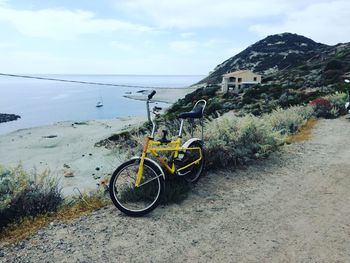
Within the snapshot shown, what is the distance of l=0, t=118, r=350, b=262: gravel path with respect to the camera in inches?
173

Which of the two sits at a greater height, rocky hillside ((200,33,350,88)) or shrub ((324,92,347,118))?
rocky hillside ((200,33,350,88))

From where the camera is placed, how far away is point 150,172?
18.7ft

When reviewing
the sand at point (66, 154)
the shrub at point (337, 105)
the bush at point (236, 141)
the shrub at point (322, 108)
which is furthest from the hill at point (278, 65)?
the bush at point (236, 141)

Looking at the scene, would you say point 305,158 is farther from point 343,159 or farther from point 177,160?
point 177,160

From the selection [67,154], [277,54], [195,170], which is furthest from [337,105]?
[277,54]

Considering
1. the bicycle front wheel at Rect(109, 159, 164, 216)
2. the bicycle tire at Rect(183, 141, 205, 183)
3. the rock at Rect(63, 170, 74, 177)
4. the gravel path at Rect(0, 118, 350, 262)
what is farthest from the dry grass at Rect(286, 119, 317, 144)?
the rock at Rect(63, 170, 74, 177)

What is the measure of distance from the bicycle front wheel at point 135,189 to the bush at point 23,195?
42.1 inches

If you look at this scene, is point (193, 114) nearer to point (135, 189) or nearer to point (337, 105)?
point (135, 189)

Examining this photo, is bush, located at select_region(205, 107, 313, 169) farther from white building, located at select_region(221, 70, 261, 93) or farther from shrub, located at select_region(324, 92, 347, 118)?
white building, located at select_region(221, 70, 261, 93)

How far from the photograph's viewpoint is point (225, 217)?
215 inches

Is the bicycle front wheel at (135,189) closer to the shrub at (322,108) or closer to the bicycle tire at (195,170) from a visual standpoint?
the bicycle tire at (195,170)

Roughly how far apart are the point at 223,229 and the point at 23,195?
295 centimetres

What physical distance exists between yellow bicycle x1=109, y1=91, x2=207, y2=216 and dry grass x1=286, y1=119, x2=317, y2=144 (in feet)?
15.8

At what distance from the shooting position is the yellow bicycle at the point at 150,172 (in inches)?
212
